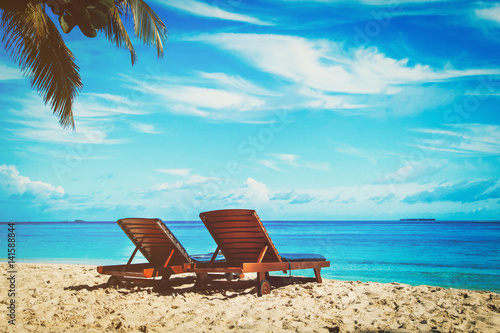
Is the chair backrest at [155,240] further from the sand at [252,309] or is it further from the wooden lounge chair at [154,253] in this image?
the sand at [252,309]

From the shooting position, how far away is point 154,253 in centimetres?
620

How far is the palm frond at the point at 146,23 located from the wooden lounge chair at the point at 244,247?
4.16 metres

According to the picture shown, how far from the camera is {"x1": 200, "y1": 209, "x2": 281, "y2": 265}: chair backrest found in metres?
5.25

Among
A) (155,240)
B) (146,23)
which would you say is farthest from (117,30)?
(155,240)

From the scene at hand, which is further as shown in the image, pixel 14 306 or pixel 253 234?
pixel 253 234

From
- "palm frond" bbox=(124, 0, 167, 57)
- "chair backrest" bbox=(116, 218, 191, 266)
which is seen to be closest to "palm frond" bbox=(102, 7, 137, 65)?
"palm frond" bbox=(124, 0, 167, 57)

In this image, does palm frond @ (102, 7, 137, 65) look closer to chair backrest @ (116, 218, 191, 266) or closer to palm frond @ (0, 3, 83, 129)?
palm frond @ (0, 3, 83, 129)

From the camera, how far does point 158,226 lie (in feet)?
17.8

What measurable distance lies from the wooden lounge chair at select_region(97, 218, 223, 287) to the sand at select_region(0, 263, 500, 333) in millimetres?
256

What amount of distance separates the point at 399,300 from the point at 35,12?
22.3 ft

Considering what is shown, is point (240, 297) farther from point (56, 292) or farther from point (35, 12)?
point (35, 12)

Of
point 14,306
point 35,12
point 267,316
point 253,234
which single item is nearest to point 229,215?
point 253,234

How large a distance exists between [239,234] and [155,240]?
53.4 inches

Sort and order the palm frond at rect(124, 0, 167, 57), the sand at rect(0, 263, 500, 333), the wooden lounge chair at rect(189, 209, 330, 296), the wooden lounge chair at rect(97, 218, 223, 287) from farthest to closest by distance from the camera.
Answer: the palm frond at rect(124, 0, 167, 57)
the wooden lounge chair at rect(97, 218, 223, 287)
the wooden lounge chair at rect(189, 209, 330, 296)
the sand at rect(0, 263, 500, 333)
